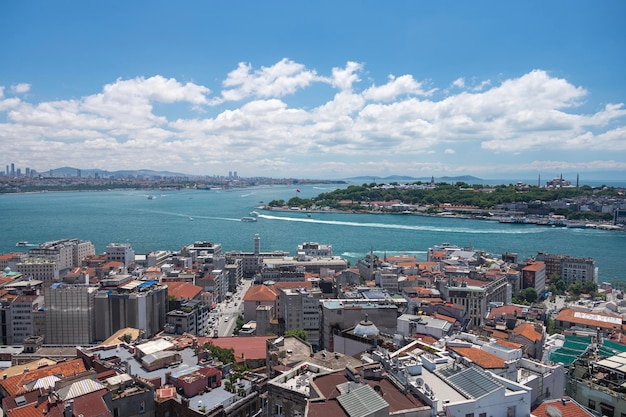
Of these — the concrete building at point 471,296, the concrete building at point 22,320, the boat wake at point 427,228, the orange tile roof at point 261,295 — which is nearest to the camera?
the concrete building at point 22,320

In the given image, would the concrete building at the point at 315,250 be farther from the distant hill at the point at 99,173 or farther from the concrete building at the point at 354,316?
the distant hill at the point at 99,173

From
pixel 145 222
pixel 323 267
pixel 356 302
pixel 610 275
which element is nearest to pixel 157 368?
pixel 356 302

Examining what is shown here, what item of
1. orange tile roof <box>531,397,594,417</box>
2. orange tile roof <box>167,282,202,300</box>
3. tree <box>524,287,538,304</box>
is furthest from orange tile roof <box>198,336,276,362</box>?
tree <box>524,287,538,304</box>

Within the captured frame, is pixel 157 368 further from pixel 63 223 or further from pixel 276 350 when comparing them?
pixel 63 223

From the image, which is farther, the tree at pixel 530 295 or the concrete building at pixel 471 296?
the tree at pixel 530 295

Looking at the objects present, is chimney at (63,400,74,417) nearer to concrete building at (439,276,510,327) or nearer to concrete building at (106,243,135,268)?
concrete building at (439,276,510,327)

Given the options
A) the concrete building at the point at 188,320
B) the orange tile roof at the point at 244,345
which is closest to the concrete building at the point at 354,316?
the orange tile roof at the point at 244,345

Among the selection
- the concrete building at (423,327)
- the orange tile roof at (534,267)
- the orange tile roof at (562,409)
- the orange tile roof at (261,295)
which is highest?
the orange tile roof at (562,409)
